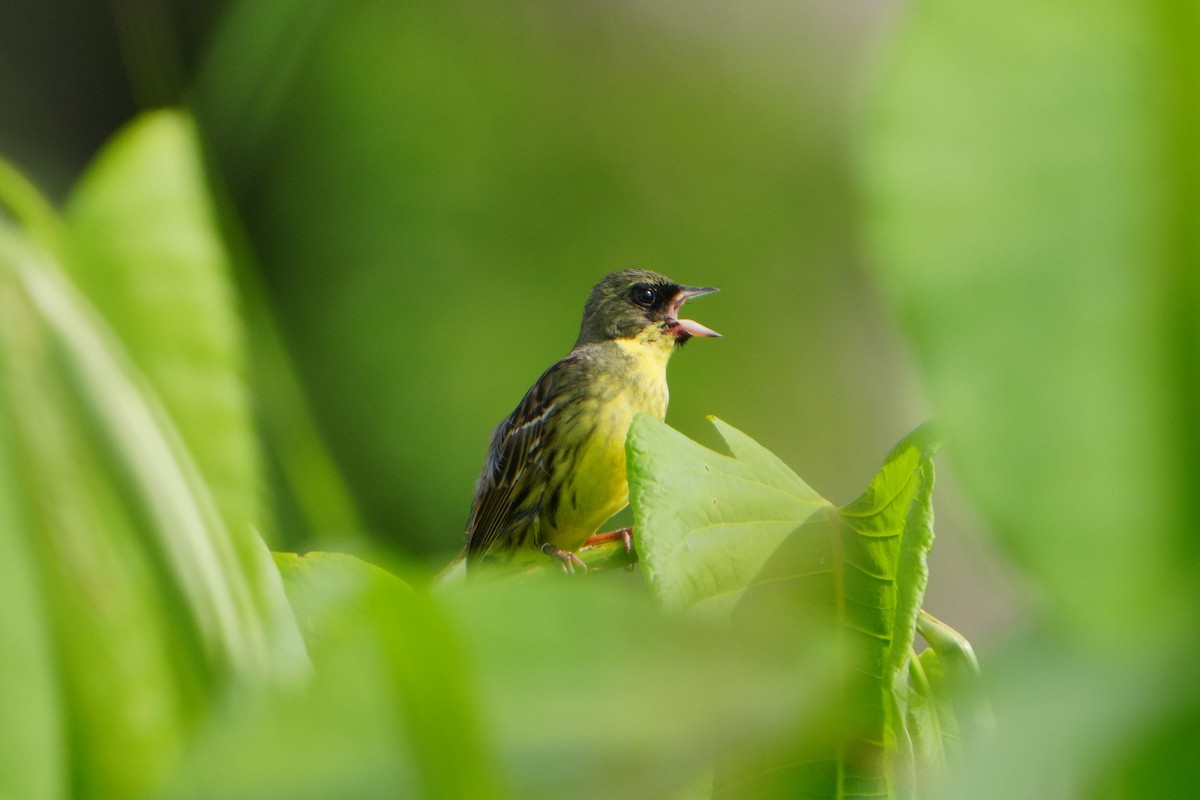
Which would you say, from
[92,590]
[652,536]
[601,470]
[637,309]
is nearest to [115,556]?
[92,590]

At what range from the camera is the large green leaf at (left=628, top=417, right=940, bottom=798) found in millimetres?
188

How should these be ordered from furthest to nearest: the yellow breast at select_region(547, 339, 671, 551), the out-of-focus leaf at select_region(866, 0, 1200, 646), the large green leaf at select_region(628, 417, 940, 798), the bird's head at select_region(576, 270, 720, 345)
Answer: the bird's head at select_region(576, 270, 720, 345) → the yellow breast at select_region(547, 339, 671, 551) → the large green leaf at select_region(628, 417, 940, 798) → the out-of-focus leaf at select_region(866, 0, 1200, 646)

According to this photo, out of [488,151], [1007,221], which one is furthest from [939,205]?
[488,151]

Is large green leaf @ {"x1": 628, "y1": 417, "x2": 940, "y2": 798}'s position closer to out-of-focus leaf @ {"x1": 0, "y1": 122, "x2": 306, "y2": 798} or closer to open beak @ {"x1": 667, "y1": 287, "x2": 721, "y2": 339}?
out-of-focus leaf @ {"x1": 0, "y1": 122, "x2": 306, "y2": 798}

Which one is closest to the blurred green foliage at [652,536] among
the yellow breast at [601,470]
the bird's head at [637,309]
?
the yellow breast at [601,470]

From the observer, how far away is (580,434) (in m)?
1.69

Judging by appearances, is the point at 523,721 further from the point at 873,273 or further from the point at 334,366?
the point at 334,366

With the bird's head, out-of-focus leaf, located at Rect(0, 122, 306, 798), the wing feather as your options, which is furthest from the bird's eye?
out-of-focus leaf, located at Rect(0, 122, 306, 798)

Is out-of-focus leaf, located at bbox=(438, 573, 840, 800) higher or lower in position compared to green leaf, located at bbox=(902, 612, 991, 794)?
higher

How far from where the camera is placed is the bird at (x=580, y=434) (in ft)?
5.44

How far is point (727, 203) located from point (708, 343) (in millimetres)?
370

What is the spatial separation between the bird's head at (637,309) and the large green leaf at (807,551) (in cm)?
147

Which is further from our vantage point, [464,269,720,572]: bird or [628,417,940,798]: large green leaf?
[464,269,720,572]: bird

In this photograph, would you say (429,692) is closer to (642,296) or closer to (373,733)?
(373,733)
